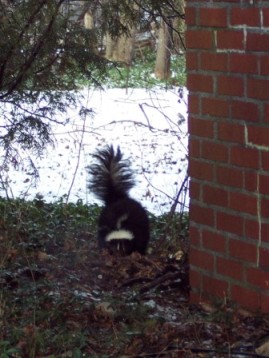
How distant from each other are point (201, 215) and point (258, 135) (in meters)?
0.73

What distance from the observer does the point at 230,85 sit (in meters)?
4.88

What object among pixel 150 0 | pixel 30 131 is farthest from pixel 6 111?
pixel 150 0

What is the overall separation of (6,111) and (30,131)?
1.34 ft

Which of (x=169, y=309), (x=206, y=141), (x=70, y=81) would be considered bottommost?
(x=169, y=309)

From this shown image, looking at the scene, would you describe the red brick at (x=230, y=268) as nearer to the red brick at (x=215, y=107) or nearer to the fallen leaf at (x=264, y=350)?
the fallen leaf at (x=264, y=350)

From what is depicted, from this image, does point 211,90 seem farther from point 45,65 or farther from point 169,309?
point 45,65

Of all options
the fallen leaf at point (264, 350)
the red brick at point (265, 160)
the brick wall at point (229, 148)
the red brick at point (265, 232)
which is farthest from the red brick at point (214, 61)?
the fallen leaf at point (264, 350)

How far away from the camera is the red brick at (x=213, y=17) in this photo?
16.0ft

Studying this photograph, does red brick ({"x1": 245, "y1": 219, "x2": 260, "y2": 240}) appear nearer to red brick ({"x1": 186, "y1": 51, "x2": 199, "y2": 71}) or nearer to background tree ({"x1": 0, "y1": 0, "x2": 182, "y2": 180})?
red brick ({"x1": 186, "y1": 51, "x2": 199, "y2": 71})

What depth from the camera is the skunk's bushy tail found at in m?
8.49

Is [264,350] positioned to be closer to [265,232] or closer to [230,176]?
[265,232]

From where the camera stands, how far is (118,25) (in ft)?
25.5

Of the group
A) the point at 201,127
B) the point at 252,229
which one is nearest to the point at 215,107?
the point at 201,127

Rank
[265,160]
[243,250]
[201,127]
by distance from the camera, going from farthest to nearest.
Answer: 1. [201,127]
2. [243,250]
3. [265,160]
